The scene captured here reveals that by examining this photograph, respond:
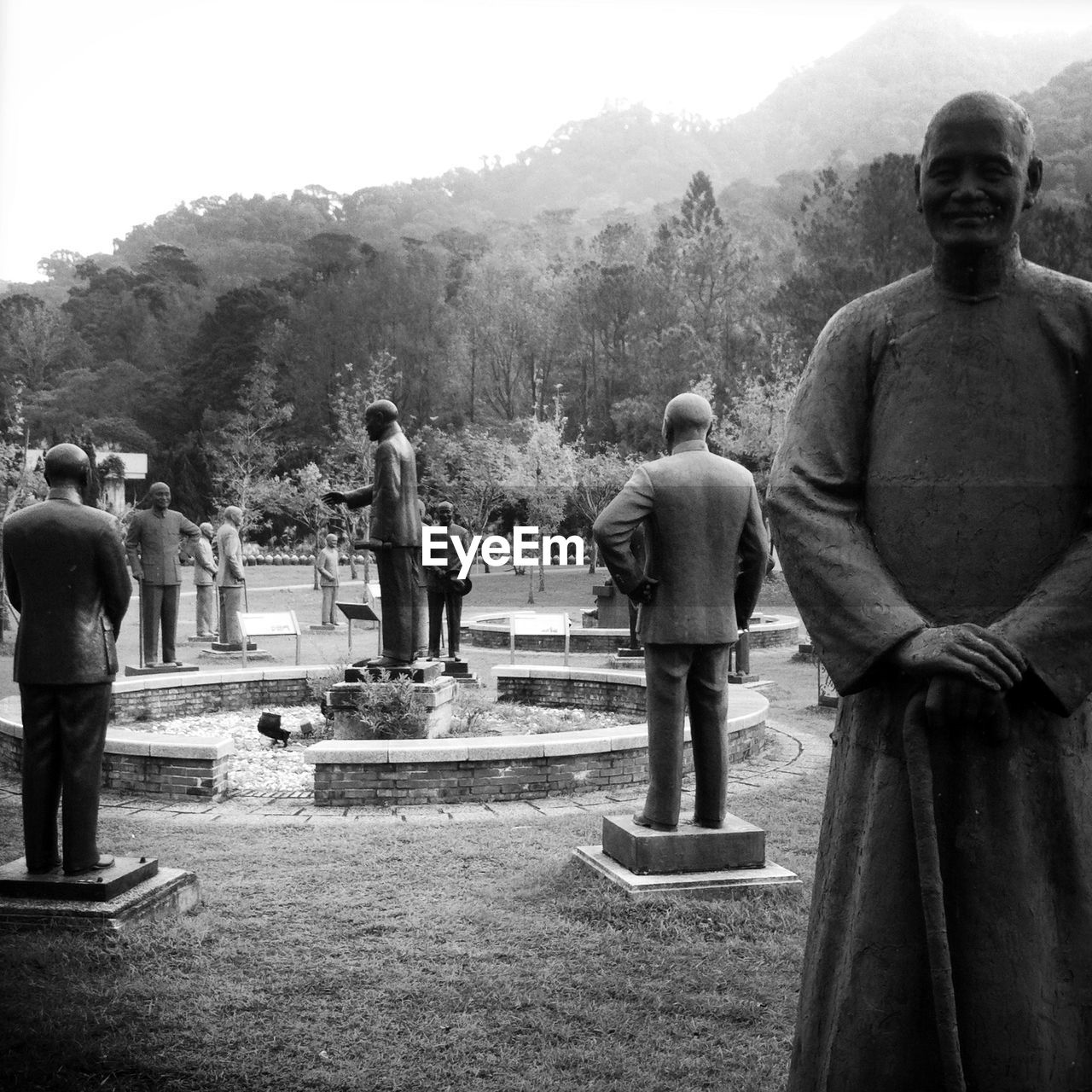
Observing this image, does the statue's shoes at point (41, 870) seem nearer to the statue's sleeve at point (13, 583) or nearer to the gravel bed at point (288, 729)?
the statue's sleeve at point (13, 583)

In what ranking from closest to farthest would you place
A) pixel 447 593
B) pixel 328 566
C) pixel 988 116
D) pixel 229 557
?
pixel 988 116
pixel 447 593
pixel 229 557
pixel 328 566

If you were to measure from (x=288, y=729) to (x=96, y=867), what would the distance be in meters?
5.31

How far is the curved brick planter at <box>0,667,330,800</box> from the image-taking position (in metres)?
8.05

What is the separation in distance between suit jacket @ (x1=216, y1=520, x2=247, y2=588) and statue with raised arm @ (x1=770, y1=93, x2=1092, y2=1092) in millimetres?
15223

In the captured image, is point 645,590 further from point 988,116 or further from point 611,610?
point 611,610

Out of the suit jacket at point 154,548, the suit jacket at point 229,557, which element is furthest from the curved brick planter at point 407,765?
the suit jacket at point 229,557

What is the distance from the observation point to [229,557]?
17000mm

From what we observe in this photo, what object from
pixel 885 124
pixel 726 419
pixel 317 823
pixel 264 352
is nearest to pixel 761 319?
pixel 726 419

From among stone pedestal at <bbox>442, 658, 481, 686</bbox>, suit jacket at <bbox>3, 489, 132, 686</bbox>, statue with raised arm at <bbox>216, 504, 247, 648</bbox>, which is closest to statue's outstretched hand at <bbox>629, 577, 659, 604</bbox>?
suit jacket at <bbox>3, 489, 132, 686</bbox>

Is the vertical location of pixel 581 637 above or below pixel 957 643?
below

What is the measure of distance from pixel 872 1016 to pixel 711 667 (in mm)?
3253

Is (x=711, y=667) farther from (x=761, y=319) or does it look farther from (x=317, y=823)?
(x=761, y=319)

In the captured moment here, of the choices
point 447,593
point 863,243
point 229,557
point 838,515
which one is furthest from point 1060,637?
point 863,243

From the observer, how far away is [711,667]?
554 centimetres
